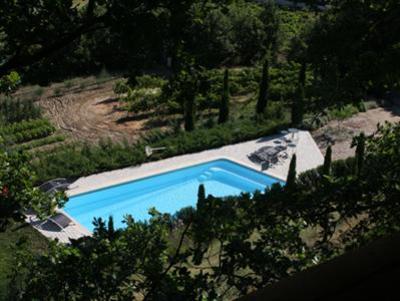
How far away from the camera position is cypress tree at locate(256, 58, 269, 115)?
64.4 ft

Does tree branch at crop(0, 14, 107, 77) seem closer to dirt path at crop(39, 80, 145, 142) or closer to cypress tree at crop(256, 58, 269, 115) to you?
dirt path at crop(39, 80, 145, 142)

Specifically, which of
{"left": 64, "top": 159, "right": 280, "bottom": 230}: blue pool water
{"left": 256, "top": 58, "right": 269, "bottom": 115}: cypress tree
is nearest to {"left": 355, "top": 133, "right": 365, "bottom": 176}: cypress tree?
{"left": 64, "top": 159, "right": 280, "bottom": 230}: blue pool water

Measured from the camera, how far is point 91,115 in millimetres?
20609

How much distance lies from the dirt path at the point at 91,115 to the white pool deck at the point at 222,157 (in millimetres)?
2205

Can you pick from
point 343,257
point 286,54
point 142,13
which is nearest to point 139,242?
point 142,13

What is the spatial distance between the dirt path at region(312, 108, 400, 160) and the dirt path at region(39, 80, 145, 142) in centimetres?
593

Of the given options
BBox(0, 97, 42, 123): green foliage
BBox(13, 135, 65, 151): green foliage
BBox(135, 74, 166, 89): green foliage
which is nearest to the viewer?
BBox(13, 135, 65, 151): green foliage

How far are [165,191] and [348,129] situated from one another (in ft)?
21.4

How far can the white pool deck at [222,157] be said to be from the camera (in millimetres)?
15789

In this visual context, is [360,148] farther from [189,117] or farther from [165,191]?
[189,117]

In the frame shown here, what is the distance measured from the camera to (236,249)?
296 centimetres

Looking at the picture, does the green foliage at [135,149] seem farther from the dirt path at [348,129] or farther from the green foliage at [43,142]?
the dirt path at [348,129]

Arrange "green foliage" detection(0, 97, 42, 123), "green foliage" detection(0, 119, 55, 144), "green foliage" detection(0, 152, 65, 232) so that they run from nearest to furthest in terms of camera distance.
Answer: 1. "green foliage" detection(0, 152, 65, 232)
2. "green foliage" detection(0, 119, 55, 144)
3. "green foliage" detection(0, 97, 42, 123)

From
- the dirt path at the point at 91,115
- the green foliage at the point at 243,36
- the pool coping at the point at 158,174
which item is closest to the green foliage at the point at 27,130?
the dirt path at the point at 91,115
